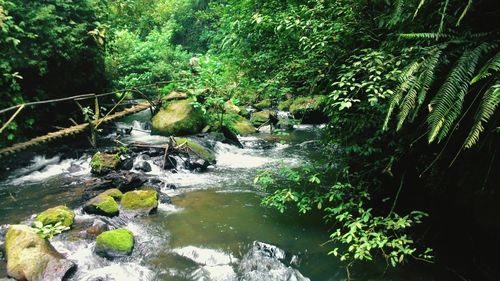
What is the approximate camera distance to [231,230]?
5801 mm

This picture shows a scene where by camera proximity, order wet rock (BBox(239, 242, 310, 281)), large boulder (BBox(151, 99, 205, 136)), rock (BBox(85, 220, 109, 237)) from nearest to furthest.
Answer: wet rock (BBox(239, 242, 310, 281)) < rock (BBox(85, 220, 109, 237)) < large boulder (BBox(151, 99, 205, 136))

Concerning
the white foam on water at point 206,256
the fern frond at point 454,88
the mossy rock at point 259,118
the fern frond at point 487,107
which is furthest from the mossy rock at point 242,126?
the fern frond at point 487,107

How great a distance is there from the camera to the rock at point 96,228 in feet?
18.0

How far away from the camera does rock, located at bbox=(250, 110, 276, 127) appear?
581 inches

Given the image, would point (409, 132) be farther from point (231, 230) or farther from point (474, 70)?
point (231, 230)

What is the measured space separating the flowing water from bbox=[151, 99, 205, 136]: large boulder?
9.12ft

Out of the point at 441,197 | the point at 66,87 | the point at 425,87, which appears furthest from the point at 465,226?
the point at 66,87

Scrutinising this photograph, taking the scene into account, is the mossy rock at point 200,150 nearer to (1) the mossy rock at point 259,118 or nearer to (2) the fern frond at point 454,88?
(1) the mossy rock at point 259,118

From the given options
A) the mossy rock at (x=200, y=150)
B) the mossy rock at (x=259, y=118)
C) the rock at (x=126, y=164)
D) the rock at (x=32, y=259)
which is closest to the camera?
the rock at (x=32, y=259)

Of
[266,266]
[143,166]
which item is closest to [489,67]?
[266,266]

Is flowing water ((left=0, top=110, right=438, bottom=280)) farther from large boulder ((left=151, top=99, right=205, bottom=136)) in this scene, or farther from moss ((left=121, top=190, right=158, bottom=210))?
large boulder ((left=151, top=99, right=205, bottom=136))

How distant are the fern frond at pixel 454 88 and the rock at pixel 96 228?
4.86 m

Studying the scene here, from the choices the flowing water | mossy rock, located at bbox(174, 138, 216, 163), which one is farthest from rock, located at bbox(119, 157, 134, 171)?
mossy rock, located at bbox(174, 138, 216, 163)

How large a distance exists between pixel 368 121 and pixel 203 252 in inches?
115
